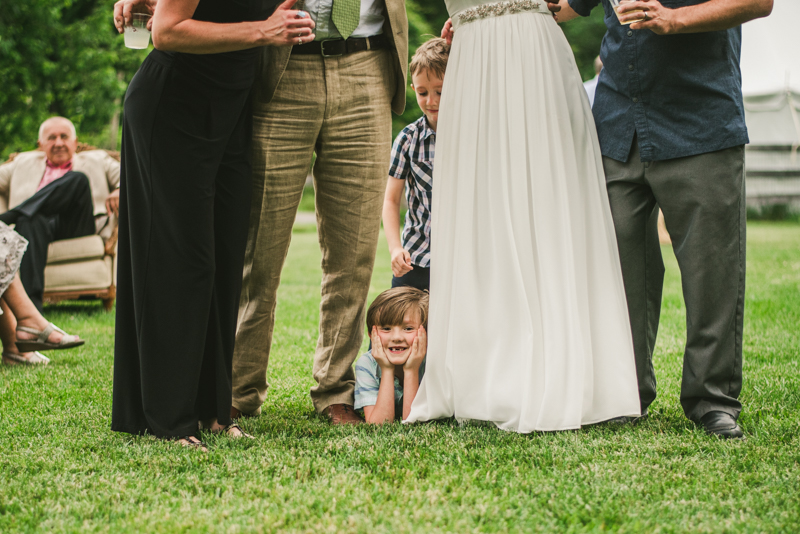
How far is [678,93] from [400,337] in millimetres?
1353

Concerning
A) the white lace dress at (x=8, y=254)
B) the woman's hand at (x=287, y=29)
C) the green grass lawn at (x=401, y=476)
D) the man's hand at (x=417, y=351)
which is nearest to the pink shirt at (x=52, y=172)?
the white lace dress at (x=8, y=254)

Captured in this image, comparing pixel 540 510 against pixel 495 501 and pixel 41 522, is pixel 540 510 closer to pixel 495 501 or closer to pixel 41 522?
pixel 495 501

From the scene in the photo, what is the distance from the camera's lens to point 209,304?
8.81 feet

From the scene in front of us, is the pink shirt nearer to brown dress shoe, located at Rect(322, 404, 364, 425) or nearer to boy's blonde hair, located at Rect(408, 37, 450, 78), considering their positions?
boy's blonde hair, located at Rect(408, 37, 450, 78)

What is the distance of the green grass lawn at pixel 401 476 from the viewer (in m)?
1.95

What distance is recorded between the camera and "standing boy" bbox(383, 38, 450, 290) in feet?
10.9

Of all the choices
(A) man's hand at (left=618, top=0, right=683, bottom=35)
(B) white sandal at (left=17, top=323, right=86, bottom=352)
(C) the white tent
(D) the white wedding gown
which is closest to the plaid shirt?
(D) the white wedding gown

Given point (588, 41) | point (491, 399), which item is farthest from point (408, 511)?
point (588, 41)

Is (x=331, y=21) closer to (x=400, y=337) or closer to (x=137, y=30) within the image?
(x=137, y=30)

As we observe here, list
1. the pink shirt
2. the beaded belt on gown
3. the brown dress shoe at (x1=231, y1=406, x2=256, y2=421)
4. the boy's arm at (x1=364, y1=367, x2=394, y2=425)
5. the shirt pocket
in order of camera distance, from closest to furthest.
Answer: the beaded belt on gown < the boy's arm at (x1=364, y1=367, x2=394, y2=425) < the brown dress shoe at (x1=231, y1=406, x2=256, y2=421) < the shirt pocket < the pink shirt

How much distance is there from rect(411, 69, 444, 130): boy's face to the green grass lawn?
1378mm

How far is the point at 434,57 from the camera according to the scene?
10.8 ft

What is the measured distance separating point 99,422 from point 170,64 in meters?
1.44

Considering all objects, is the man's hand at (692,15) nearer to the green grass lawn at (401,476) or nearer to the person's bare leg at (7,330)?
the green grass lawn at (401,476)
